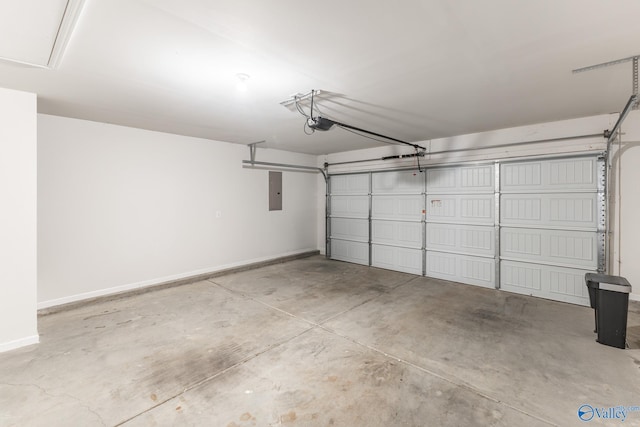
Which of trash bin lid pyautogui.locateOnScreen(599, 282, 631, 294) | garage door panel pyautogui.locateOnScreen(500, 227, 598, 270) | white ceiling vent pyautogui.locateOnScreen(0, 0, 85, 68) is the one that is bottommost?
trash bin lid pyautogui.locateOnScreen(599, 282, 631, 294)

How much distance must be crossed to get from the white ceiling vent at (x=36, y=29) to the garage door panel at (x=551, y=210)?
547 centimetres

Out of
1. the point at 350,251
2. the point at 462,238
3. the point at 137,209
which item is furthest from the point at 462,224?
the point at 137,209

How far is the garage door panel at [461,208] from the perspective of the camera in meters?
4.77

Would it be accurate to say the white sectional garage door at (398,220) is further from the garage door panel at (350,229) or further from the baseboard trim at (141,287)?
the baseboard trim at (141,287)

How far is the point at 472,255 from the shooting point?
494 cm

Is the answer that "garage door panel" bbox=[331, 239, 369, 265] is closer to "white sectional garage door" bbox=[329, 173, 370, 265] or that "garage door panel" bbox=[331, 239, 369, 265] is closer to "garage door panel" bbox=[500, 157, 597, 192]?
"white sectional garage door" bbox=[329, 173, 370, 265]

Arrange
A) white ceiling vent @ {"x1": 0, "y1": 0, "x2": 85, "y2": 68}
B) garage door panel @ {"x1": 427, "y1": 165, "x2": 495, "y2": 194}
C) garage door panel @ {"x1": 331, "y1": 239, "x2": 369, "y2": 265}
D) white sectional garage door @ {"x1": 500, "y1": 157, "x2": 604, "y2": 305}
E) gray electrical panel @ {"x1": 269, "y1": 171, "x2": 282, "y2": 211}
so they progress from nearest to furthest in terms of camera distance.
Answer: white ceiling vent @ {"x1": 0, "y1": 0, "x2": 85, "y2": 68}, white sectional garage door @ {"x1": 500, "y1": 157, "x2": 604, "y2": 305}, garage door panel @ {"x1": 427, "y1": 165, "x2": 495, "y2": 194}, gray electrical panel @ {"x1": 269, "y1": 171, "x2": 282, "y2": 211}, garage door panel @ {"x1": 331, "y1": 239, "x2": 369, "y2": 265}

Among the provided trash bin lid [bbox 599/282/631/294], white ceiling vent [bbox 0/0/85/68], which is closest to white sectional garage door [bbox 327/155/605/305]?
trash bin lid [bbox 599/282/631/294]

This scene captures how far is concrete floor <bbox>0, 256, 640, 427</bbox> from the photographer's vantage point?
1943 mm

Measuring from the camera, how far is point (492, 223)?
186 inches

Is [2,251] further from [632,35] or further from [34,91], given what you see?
[632,35]

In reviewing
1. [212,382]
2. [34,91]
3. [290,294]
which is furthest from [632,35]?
[34,91]

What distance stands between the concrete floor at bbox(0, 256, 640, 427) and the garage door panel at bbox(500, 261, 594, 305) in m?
0.23

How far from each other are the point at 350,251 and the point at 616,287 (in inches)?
179
